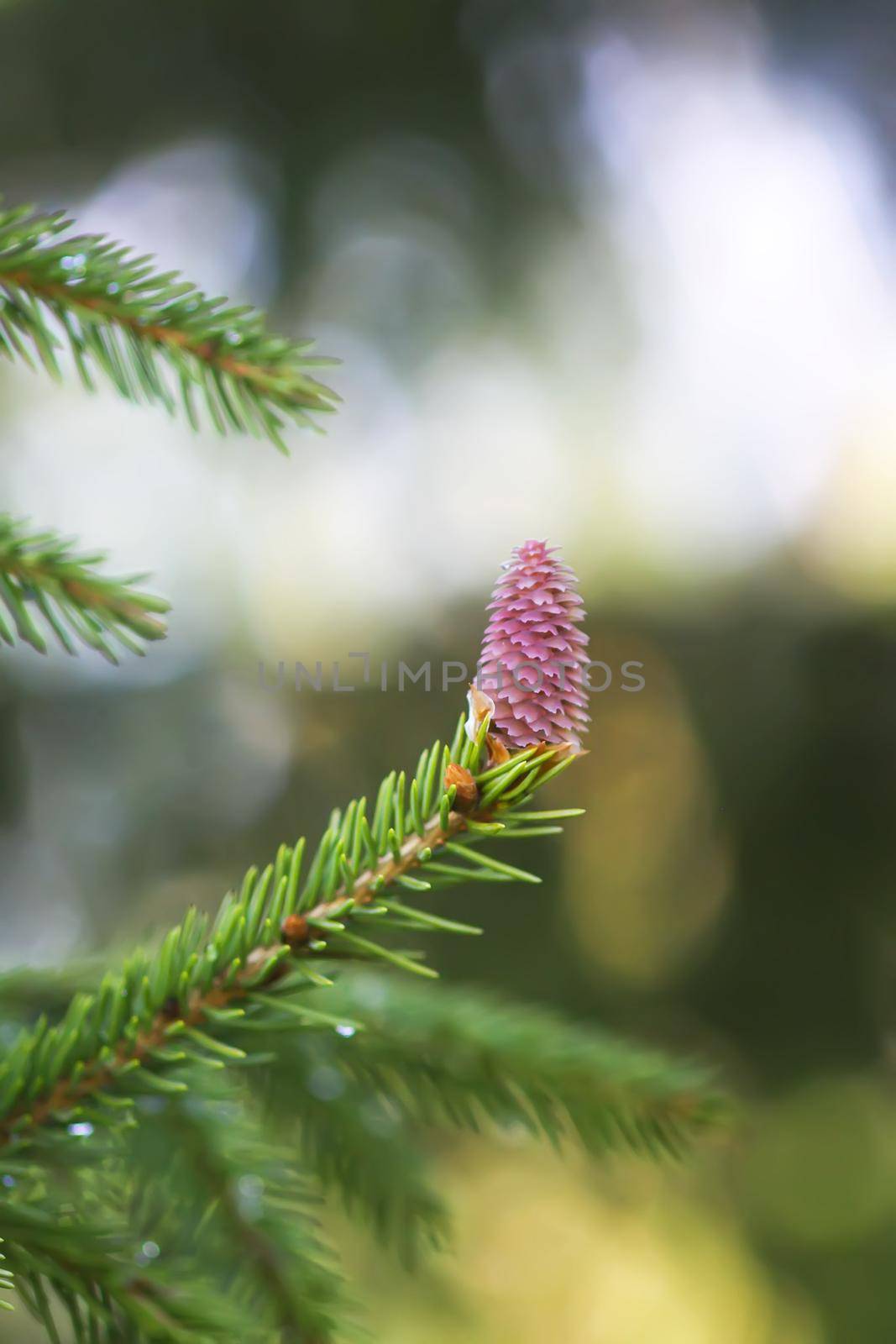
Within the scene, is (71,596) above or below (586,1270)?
above

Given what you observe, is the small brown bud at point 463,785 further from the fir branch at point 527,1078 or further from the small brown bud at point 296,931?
the fir branch at point 527,1078

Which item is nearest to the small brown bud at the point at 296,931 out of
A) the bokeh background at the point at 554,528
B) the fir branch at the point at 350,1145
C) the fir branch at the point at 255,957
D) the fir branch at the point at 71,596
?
the fir branch at the point at 255,957

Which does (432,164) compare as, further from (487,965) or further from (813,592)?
(487,965)

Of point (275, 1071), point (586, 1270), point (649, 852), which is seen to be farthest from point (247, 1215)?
point (586, 1270)

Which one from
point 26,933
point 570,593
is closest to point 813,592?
point 26,933

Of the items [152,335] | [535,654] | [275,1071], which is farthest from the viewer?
[275,1071]

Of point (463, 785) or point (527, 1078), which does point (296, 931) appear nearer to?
point (463, 785)

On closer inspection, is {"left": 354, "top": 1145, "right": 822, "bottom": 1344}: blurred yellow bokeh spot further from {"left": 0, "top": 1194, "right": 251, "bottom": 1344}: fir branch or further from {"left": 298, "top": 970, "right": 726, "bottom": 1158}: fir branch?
{"left": 0, "top": 1194, "right": 251, "bottom": 1344}: fir branch
